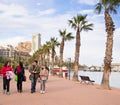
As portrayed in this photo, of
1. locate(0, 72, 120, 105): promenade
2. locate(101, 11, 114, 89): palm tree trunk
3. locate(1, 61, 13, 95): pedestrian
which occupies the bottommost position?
locate(0, 72, 120, 105): promenade

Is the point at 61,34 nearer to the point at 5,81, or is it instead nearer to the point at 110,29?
the point at 110,29

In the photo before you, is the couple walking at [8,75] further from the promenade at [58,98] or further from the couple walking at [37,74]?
the couple walking at [37,74]

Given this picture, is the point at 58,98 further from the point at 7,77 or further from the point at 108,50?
the point at 108,50

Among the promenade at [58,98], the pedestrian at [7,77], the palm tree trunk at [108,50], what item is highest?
the palm tree trunk at [108,50]

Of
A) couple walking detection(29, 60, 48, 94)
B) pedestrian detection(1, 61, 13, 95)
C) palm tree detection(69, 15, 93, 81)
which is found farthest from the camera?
palm tree detection(69, 15, 93, 81)

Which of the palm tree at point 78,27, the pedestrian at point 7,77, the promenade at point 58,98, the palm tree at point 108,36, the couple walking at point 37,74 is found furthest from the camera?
the palm tree at point 78,27

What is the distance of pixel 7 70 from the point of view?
58.4ft

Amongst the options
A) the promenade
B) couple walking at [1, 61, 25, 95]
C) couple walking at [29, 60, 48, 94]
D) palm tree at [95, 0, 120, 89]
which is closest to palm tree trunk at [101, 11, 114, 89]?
palm tree at [95, 0, 120, 89]

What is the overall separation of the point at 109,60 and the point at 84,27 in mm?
15235

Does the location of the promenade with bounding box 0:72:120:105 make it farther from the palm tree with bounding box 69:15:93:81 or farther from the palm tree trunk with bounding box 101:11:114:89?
the palm tree with bounding box 69:15:93:81

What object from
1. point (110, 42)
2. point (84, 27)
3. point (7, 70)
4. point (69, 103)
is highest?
point (84, 27)

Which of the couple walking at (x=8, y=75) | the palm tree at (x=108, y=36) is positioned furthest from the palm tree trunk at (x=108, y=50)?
the couple walking at (x=8, y=75)

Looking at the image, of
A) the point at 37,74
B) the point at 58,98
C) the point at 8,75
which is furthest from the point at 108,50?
the point at 58,98

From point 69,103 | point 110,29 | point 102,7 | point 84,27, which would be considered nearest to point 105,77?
point 110,29
